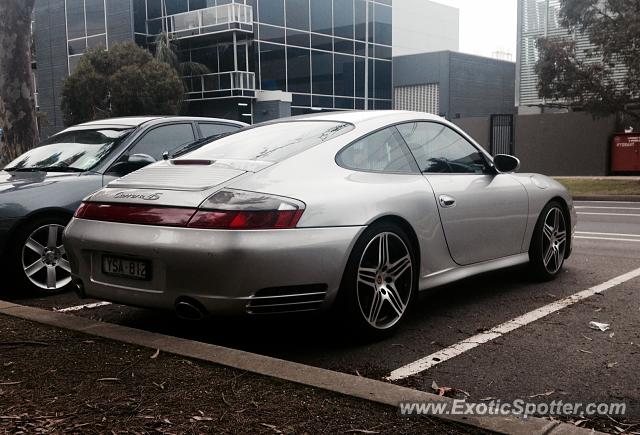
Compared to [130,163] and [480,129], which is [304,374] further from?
[480,129]

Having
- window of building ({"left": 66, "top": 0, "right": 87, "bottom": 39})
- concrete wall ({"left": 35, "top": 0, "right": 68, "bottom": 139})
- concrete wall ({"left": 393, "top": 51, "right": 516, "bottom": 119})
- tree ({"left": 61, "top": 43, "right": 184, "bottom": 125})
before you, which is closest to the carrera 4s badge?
tree ({"left": 61, "top": 43, "right": 184, "bottom": 125})

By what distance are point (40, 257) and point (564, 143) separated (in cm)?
2362

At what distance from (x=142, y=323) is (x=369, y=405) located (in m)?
2.34

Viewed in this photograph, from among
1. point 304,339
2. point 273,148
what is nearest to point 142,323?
point 304,339

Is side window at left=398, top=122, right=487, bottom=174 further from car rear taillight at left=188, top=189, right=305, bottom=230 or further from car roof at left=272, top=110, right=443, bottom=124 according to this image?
car rear taillight at left=188, top=189, right=305, bottom=230

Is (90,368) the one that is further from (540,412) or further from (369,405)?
(540,412)

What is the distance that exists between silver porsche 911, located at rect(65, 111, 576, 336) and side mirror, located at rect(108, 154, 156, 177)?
142cm

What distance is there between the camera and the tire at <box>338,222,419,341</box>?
13.0ft

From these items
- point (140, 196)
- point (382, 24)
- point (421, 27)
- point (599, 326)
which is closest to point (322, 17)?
point (382, 24)

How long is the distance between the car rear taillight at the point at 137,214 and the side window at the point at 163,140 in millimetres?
2201

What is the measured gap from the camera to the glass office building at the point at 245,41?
113 feet

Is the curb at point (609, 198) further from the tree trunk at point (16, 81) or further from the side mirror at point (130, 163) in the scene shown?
the side mirror at point (130, 163)

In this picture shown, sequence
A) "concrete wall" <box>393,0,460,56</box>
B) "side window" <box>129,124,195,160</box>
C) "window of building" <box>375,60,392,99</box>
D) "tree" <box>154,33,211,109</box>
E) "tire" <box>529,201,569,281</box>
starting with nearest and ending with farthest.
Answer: "tire" <box>529,201,569,281</box> → "side window" <box>129,124,195,160</box> → "tree" <box>154,33,211,109</box> → "window of building" <box>375,60,392,99</box> → "concrete wall" <box>393,0,460,56</box>

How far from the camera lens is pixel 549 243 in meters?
6.00
